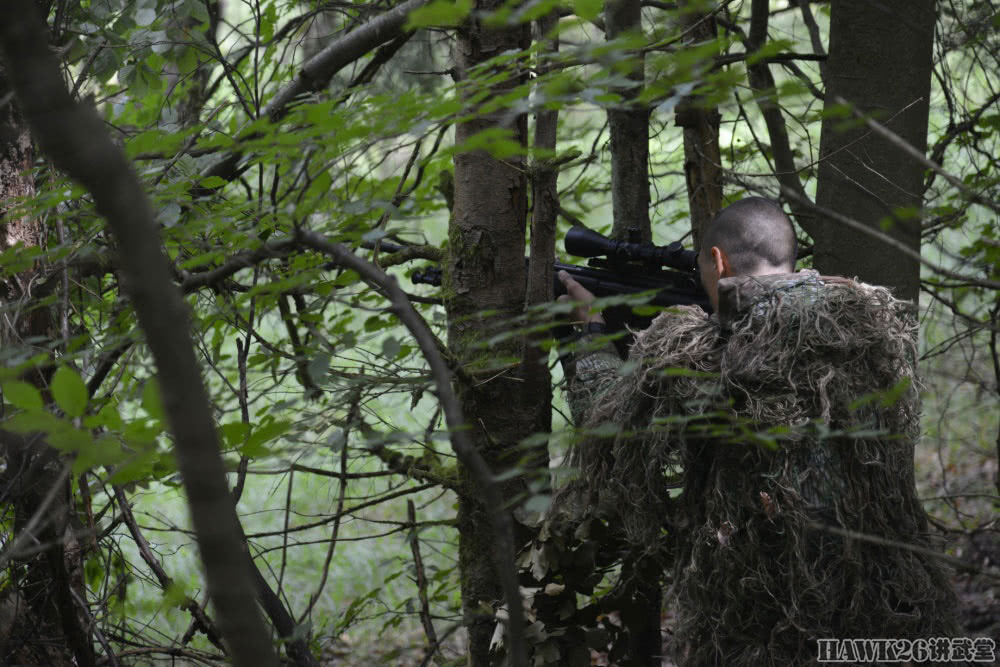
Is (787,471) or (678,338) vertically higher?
(678,338)

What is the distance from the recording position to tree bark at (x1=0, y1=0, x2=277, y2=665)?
78 cm

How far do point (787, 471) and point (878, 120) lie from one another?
135cm

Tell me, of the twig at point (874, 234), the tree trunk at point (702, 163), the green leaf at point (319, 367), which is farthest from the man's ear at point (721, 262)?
the green leaf at point (319, 367)

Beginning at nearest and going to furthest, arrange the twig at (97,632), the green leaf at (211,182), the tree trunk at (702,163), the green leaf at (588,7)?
the green leaf at (588,7)
the green leaf at (211,182)
the twig at (97,632)
the tree trunk at (702,163)

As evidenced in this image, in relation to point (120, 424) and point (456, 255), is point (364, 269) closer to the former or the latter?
point (120, 424)

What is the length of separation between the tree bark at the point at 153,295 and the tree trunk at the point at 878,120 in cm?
242

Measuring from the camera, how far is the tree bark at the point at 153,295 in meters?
0.78

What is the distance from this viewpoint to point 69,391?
4.19ft

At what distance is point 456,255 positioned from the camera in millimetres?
2488

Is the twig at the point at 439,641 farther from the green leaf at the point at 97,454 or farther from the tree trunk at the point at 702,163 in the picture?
the tree trunk at the point at 702,163

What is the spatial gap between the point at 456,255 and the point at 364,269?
1.17 meters

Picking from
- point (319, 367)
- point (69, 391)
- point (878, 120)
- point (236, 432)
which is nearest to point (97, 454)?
point (69, 391)

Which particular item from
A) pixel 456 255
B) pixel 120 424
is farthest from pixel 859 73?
pixel 120 424

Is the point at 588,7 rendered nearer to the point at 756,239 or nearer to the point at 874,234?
the point at 874,234
